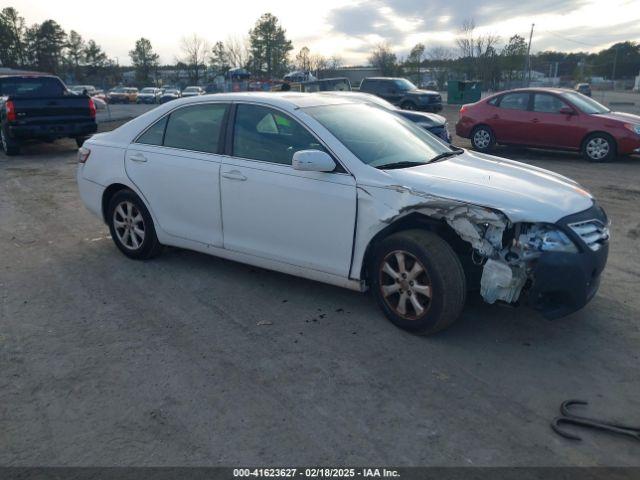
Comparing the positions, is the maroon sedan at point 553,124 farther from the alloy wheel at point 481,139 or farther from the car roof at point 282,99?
the car roof at point 282,99

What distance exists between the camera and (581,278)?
3.59 meters

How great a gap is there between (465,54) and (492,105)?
44.7 meters

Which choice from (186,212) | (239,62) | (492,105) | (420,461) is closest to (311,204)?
(186,212)

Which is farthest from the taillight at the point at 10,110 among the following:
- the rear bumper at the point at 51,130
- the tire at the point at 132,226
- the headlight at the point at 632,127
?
the headlight at the point at 632,127

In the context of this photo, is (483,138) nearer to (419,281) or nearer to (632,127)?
(632,127)

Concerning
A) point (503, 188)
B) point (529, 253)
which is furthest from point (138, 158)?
point (529, 253)

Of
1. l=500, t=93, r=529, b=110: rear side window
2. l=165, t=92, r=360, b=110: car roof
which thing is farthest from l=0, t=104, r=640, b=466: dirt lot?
l=500, t=93, r=529, b=110: rear side window

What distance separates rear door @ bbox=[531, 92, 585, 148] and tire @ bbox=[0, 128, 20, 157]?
1182 centimetres

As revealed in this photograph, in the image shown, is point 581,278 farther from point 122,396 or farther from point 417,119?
point 417,119

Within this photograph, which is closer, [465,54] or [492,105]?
[492,105]

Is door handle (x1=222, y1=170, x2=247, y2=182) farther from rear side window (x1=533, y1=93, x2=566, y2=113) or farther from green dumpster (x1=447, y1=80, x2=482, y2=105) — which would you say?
green dumpster (x1=447, y1=80, x2=482, y2=105)

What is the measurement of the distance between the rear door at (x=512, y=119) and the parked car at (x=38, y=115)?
31.3ft

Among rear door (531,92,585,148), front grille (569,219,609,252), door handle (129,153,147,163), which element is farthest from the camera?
rear door (531,92,585,148)

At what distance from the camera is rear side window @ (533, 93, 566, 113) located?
11.9 metres
